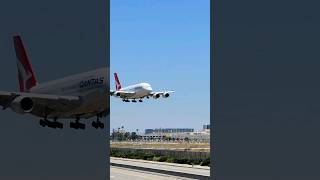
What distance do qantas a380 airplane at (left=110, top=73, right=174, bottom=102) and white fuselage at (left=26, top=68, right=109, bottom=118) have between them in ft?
1.70

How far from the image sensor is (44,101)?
20.8ft

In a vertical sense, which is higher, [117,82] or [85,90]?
[117,82]

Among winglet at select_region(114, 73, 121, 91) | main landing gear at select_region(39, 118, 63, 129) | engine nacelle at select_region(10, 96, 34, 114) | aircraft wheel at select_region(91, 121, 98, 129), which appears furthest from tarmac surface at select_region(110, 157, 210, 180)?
engine nacelle at select_region(10, 96, 34, 114)

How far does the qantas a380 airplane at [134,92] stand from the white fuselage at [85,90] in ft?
1.70

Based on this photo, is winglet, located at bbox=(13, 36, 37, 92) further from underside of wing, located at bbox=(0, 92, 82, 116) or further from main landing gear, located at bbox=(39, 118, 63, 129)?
main landing gear, located at bbox=(39, 118, 63, 129)

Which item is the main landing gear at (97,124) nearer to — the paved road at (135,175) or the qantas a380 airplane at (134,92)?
the qantas a380 airplane at (134,92)

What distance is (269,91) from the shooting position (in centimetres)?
700

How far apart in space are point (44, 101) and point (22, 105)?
269 millimetres

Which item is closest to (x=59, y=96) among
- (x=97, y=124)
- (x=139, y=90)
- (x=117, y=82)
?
(x=97, y=124)

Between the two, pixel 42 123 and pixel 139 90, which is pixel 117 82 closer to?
pixel 42 123

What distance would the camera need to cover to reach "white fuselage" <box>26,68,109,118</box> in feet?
21.0

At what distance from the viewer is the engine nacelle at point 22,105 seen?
6.19 meters

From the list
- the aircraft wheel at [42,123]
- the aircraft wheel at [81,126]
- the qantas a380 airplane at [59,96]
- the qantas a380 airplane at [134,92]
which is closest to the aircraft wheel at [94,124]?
the qantas a380 airplane at [59,96]

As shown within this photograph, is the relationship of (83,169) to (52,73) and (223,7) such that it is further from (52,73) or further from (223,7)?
(223,7)
